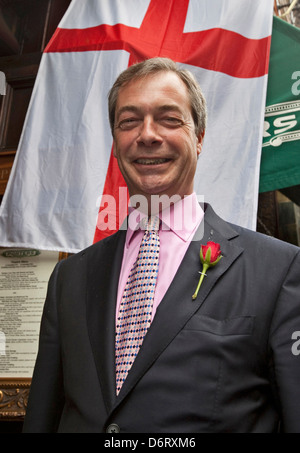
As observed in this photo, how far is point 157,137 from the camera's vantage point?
4.33ft

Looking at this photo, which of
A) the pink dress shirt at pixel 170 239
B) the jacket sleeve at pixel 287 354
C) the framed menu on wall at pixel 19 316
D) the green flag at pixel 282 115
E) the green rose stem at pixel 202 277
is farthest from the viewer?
the framed menu on wall at pixel 19 316

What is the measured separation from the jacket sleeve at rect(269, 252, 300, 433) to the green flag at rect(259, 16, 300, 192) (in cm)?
101

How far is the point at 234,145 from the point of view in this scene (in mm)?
2061

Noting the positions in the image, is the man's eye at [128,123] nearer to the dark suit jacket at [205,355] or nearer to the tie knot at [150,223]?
the tie knot at [150,223]

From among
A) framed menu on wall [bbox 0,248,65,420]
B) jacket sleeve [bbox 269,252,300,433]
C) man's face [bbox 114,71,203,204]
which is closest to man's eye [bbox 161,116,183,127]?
man's face [bbox 114,71,203,204]

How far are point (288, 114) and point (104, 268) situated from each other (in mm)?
1230

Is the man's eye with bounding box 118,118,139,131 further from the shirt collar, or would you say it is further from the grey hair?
the shirt collar

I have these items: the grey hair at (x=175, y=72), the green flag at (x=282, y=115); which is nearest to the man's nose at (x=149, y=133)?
the grey hair at (x=175, y=72)

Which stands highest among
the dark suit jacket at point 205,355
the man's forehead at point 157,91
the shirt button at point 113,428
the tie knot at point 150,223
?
the man's forehead at point 157,91

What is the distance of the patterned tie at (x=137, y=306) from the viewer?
1.12 m

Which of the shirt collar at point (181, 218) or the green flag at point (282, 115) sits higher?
the green flag at point (282, 115)

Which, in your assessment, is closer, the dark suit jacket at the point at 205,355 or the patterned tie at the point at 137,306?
the dark suit jacket at the point at 205,355

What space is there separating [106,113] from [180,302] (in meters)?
1.34

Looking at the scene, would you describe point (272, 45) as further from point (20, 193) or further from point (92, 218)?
point (20, 193)
